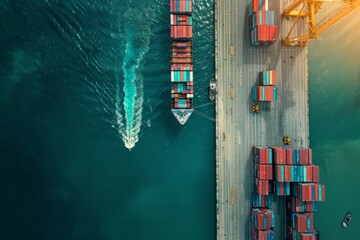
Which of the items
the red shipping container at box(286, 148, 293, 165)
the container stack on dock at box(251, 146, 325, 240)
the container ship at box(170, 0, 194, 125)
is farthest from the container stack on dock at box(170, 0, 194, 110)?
the red shipping container at box(286, 148, 293, 165)

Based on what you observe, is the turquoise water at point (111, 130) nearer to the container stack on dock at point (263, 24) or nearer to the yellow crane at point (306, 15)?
the yellow crane at point (306, 15)

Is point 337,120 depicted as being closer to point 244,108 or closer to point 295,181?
point 295,181

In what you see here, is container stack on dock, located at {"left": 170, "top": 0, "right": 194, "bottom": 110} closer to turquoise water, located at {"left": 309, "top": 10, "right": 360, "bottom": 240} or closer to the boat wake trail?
the boat wake trail

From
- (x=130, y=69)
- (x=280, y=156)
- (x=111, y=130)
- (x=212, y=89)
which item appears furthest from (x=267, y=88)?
(x=111, y=130)

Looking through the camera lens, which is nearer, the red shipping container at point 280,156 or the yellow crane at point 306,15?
the yellow crane at point 306,15

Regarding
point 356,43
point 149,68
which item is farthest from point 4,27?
point 356,43

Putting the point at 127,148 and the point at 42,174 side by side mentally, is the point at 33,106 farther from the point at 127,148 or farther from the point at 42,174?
the point at 127,148

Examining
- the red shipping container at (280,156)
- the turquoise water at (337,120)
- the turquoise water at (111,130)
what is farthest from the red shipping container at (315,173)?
the red shipping container at (280,156)
